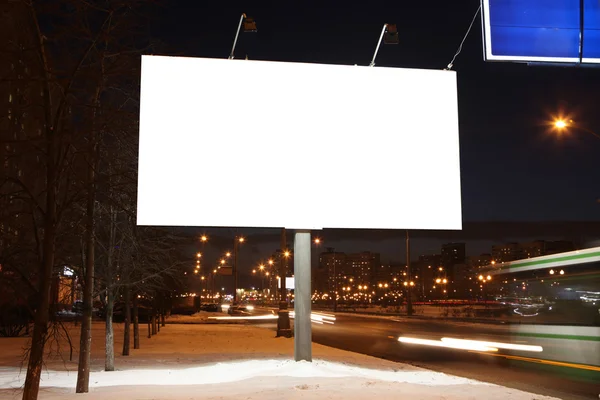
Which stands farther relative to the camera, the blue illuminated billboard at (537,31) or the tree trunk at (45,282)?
the blue illuminated billboard at (537,31)

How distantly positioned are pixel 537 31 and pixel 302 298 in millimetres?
7758

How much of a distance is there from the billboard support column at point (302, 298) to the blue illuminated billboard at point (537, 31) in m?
6.53

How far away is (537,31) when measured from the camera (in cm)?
904

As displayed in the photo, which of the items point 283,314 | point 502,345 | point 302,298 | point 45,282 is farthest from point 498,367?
point 45,282

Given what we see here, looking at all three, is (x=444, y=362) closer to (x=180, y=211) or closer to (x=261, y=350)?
A: (x=261, y=350)

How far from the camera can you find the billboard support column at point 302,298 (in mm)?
14211

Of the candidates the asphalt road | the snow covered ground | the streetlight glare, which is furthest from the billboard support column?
the streetlight glare

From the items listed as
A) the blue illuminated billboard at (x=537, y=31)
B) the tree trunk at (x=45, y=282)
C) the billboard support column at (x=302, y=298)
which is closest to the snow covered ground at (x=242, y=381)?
the billboard support column at (x=302, y=298)

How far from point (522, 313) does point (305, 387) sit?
27.7 feet

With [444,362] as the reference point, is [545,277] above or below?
above

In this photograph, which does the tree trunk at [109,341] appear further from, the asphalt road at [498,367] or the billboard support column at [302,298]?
the asphalt road at [498,367]

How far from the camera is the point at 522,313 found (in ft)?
56.5

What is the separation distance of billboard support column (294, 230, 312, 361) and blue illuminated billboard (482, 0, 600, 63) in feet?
21.4

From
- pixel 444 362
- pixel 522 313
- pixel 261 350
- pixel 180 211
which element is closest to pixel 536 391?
pixel 522 313
